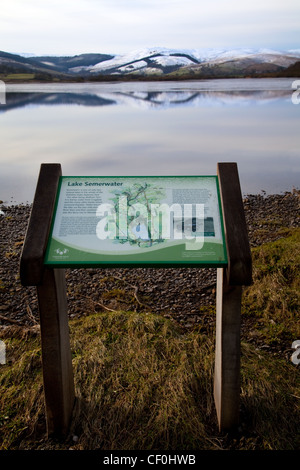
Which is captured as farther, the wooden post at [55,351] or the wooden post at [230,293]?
the wooden post at [55,351]

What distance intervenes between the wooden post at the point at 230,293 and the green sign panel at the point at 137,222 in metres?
0.09

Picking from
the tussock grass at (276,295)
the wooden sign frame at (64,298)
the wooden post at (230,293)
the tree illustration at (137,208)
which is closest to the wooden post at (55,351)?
the wooden sign frame at (64,298)

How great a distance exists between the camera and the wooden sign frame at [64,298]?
105 inches

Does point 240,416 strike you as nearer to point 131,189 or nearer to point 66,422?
point 66,422

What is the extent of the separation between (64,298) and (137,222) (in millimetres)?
A: 771

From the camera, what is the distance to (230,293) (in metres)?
2.76

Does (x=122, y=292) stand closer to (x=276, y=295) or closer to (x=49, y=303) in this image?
(x=276, y=295)

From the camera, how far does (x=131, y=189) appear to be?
3.10m

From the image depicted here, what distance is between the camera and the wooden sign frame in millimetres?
2662

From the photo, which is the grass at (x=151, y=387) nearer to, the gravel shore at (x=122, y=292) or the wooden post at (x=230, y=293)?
the wooden post at (x=230, y=293)

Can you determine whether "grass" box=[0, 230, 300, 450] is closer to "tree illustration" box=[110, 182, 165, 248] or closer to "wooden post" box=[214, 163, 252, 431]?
"wooden post" box=[214, 163, 252, 431]

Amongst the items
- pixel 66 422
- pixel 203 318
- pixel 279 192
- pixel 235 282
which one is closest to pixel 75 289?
pixel 203 318

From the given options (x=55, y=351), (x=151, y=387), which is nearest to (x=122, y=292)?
(x=151, y=387)

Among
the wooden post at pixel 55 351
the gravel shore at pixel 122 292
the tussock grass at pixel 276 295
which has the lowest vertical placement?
the gravel shore at pixel 122 292
